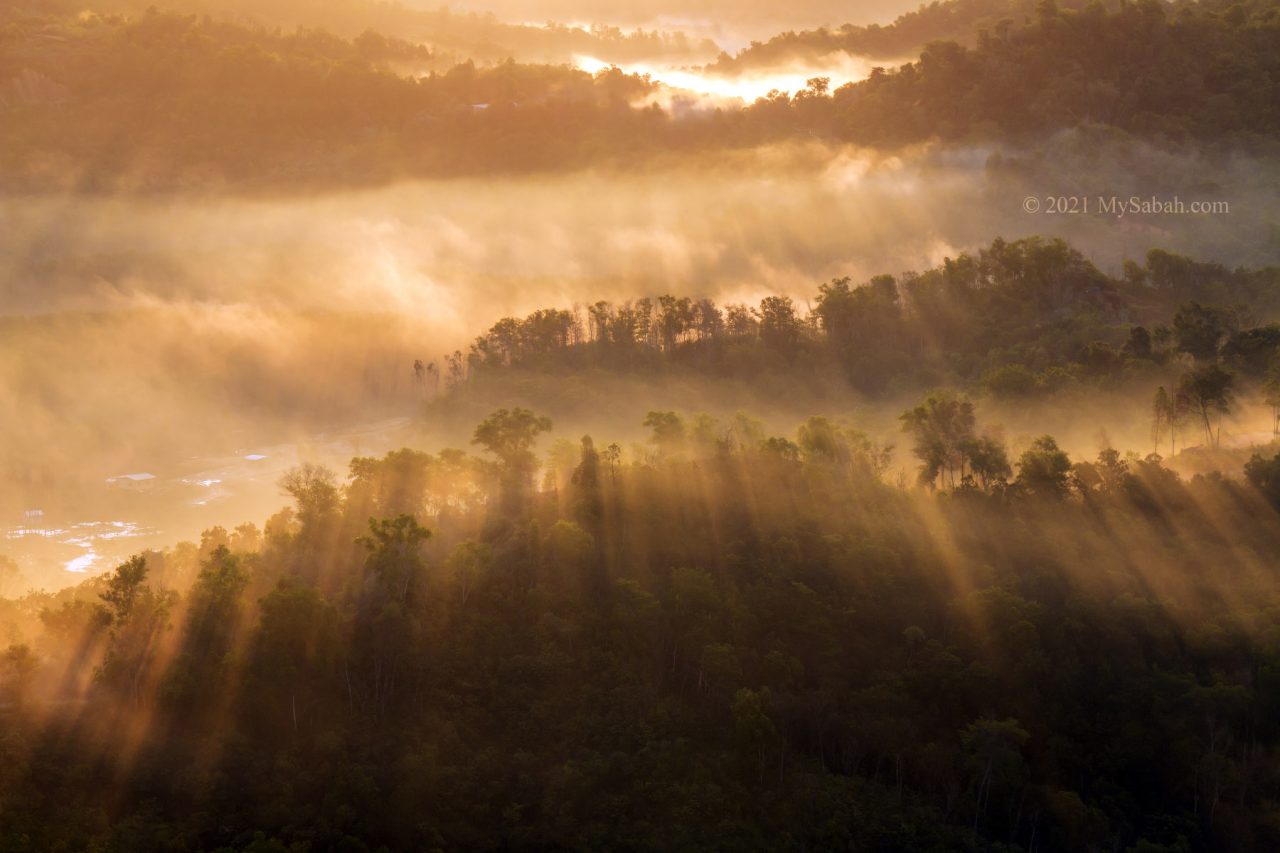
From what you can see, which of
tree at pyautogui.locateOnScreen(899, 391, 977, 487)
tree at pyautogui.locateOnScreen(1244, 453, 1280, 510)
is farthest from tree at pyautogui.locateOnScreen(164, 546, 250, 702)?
tree at pyautogui.locateOnScreen(1244, 453, 1280, 510)

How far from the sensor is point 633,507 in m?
54.9

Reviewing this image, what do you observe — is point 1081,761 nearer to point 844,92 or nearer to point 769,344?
point 769,344

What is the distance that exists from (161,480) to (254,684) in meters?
72.6

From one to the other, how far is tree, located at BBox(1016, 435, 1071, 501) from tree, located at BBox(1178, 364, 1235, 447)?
1124 centimetres

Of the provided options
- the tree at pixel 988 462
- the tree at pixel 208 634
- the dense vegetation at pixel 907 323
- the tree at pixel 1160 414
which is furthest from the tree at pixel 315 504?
the tree at pixel 1160 414

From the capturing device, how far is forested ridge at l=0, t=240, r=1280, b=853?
131 feet

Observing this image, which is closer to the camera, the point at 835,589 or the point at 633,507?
the point at 835,589

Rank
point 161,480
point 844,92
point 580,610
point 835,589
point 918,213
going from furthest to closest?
point 844,92
point 918,213
point 161,480
point 835,589
point 580,610

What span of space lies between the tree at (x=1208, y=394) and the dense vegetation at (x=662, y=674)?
7.81 m

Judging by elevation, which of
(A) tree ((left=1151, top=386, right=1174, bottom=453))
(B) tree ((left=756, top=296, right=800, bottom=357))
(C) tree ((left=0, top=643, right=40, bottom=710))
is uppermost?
(B) tree ((left=756, top=296, right=800, bottom=357))

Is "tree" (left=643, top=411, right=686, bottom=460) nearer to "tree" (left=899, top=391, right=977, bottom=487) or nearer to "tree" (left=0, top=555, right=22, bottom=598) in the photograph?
"tree" (left=899, top=391, right=977, bottom=487)

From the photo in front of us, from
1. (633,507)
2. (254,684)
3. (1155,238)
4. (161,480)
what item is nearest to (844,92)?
(1155,238)

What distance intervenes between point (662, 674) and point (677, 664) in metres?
0.90

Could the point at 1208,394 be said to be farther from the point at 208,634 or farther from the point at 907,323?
the point at 208,634
